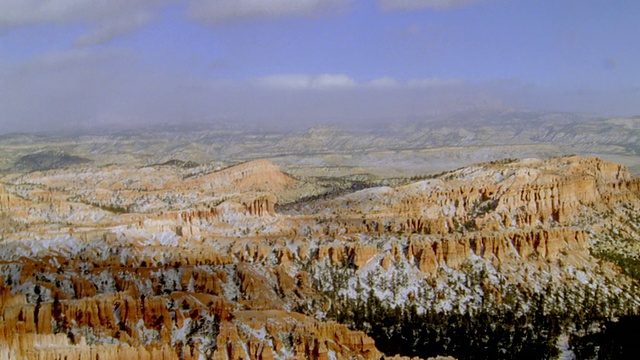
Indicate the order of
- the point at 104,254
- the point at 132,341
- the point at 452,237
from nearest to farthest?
the point at 132,341 < the point at 104,254 < the point at 452,237

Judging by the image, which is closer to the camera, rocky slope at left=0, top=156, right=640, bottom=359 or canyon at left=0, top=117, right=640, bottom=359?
canyon at left=0, top=117, right=640, bottom=359

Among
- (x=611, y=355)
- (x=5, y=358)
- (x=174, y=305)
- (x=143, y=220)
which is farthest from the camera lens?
(x=143, y=220)

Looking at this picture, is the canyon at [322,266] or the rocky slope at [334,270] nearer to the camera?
the canyon at [322,266]

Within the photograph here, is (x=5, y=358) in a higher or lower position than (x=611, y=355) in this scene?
higher

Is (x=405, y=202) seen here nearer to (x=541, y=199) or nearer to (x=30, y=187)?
(x=541, y=199)

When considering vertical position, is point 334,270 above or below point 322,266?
below

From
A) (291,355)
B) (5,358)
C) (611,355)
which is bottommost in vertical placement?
(611,355)

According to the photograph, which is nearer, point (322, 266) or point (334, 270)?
point (334, 270)

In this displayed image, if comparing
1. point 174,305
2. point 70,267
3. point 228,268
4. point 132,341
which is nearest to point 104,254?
point 70,267
